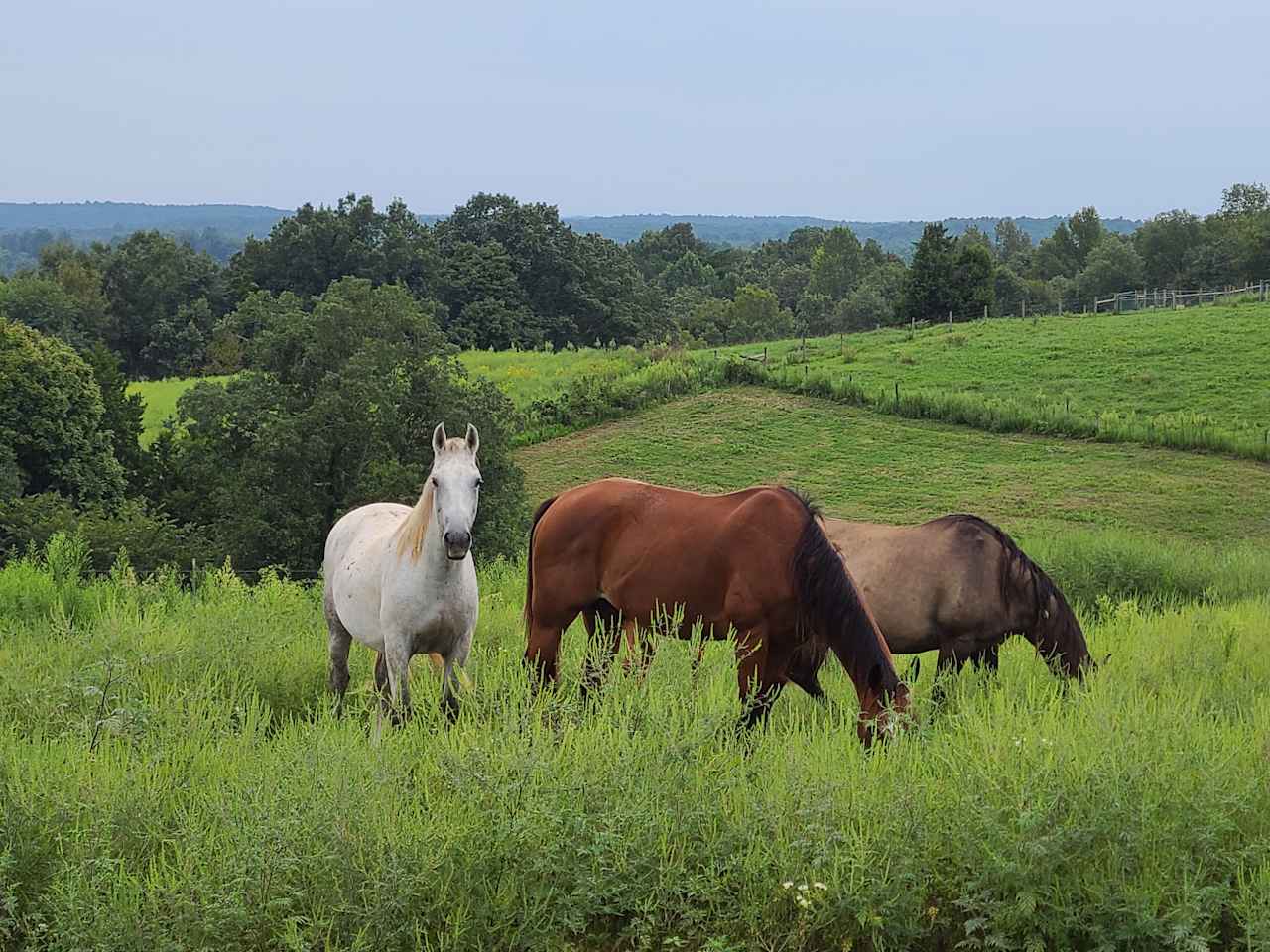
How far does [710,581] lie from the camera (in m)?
7.16

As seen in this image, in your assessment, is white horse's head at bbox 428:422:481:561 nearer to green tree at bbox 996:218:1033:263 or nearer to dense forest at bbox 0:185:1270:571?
dense forest at bbox 0:185:1270:571

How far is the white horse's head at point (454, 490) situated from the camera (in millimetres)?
6488

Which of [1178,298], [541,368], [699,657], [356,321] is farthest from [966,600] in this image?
[1178,298]

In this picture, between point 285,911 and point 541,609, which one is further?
point 541,609

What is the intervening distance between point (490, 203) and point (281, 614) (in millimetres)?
72656

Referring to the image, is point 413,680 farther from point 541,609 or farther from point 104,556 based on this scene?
point 104,556

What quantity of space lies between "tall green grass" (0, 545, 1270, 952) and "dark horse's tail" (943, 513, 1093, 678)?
A: 244cm

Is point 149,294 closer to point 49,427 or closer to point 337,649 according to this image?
point 49,427

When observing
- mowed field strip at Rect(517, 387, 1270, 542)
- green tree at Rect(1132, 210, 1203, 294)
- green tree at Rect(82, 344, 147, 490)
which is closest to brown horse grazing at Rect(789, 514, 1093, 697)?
mowed field strip at Rect(517, 387, 1270, 542)

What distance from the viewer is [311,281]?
7088 centimetres

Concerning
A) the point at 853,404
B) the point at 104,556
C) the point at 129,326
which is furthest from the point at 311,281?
the point at 104,556

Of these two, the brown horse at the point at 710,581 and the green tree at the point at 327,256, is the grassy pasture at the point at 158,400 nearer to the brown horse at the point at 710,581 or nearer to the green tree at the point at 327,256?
the green tree at the point at 327,256

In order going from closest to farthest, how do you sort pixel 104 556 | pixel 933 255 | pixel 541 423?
pixel 104 556 → pixel 541 423 → pixel 933 255

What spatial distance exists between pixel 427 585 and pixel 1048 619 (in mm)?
4358
